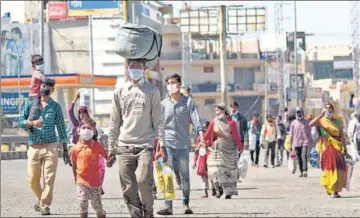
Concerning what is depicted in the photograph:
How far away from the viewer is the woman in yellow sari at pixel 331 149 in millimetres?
16391

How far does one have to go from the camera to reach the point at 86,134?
1171 centimetres

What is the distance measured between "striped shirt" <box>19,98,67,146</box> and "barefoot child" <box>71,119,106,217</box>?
4.31 feet

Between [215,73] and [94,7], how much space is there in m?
24.8

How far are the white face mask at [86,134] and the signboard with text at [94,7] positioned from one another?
211ft

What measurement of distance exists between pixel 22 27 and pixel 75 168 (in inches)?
2629

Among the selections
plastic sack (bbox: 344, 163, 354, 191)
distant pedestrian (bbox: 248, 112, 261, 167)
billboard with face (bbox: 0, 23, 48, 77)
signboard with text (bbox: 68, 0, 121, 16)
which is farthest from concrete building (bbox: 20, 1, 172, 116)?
plastic sack (bbox: 344, 163, 354, 191)

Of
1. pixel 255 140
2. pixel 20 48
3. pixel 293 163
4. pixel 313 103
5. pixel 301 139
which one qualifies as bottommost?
pixel 313 103

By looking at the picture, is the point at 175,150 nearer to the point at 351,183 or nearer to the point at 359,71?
the point at 351,183

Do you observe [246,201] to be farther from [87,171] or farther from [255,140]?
[255,140]

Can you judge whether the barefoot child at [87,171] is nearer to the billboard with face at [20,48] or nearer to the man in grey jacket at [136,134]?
the man in grey jacket at [136,134]

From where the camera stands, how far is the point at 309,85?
90.9 m

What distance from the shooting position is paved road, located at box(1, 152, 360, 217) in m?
13.1

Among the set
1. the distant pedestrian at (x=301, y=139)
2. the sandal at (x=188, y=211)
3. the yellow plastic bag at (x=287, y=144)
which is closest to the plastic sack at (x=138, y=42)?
the sandal at (x=188, y=211)

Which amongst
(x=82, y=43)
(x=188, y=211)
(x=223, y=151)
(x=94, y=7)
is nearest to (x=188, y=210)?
(x=188, y=211)
